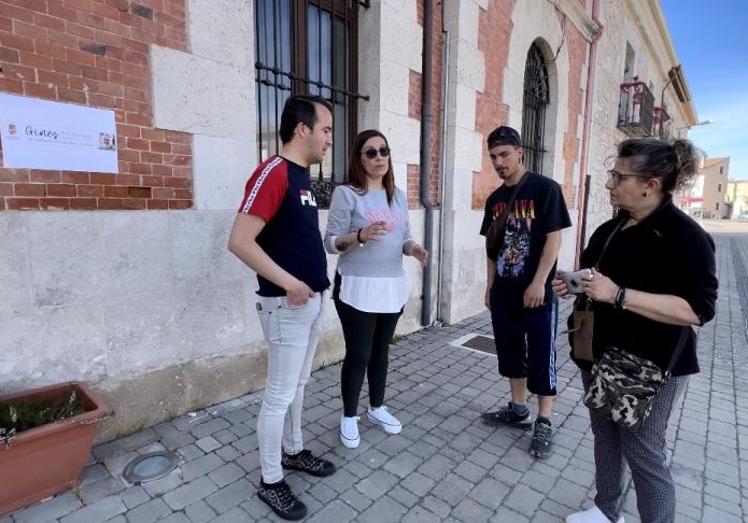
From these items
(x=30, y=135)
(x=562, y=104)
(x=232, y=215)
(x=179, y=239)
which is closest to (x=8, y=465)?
(x=179, y=239)

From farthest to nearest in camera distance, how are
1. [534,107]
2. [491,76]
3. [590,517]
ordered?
[534,107], [491,76], [590,517]

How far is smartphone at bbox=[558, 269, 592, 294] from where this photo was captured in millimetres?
1777

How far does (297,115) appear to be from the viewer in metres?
2.10

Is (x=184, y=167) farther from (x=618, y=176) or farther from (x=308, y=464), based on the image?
(x=618, y=176)

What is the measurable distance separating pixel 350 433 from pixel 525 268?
1.55m

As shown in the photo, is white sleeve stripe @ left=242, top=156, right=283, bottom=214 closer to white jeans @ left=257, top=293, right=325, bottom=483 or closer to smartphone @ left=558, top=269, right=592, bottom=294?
white jeans @ left=257, top=293, right=325, bottom=483

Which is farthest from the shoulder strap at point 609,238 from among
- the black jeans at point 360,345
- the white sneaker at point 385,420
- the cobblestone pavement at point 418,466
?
the white sneaker at point 385,420

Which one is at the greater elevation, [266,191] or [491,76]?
[491,76]

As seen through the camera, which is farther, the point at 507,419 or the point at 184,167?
the point at 507,419

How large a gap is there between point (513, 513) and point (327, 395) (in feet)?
5.60

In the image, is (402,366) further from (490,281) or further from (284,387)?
(284,387)

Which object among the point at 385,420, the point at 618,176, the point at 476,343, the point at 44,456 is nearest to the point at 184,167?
the point at 44,456

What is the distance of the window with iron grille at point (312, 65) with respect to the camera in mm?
3748

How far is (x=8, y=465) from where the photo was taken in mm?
2070
